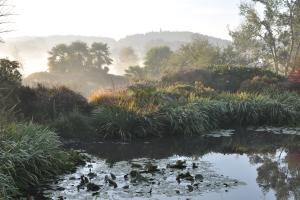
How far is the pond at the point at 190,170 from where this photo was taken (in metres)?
7.88

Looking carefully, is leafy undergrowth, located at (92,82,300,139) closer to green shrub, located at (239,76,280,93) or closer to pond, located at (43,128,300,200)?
pond, located at (43,128,300,200)

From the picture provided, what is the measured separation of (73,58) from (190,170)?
33.1m

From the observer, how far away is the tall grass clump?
24.6 ft

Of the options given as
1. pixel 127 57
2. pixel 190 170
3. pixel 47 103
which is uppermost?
pixel 127 57

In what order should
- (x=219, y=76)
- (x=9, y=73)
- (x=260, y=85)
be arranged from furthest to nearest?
1. (x=219, y=76)
2. (x=260, y=85)
3. (x=9, y=73)

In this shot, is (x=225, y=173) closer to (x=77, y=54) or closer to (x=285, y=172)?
(x=285, y=172)

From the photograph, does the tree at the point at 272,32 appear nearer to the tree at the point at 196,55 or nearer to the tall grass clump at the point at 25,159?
the tree at the point at 196,55

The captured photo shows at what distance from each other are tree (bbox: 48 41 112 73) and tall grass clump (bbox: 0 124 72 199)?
31.9 metres

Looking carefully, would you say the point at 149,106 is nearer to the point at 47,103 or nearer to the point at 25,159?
the point at 47,103

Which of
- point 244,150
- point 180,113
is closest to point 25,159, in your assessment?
point 244,150

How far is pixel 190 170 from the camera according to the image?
9633mm

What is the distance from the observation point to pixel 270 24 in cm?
→ 3441

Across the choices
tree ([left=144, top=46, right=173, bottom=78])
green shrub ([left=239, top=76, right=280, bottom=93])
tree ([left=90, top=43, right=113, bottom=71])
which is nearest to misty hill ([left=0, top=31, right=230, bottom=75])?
tree ([left=90, top=43, right=113, bottom=71])

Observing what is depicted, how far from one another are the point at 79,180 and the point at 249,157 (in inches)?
187
